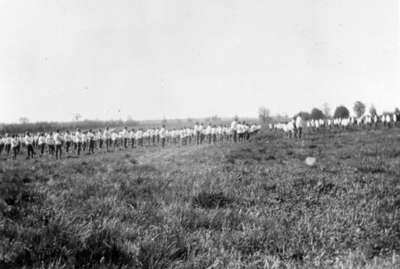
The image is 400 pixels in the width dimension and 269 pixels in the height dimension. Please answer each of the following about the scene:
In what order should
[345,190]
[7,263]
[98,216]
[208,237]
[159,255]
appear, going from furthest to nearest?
[345,190]
[98,216]
[208,237]
[159,255]
[7,263]

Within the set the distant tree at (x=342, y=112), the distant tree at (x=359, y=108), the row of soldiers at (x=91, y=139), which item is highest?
the distant tree at (x=359, y=108)

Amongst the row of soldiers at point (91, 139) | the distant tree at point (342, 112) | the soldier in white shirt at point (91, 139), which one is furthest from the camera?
the distant tree at point (342, 112)

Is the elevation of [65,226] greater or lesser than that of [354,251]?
greater

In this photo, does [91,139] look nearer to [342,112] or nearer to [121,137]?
[121,137]

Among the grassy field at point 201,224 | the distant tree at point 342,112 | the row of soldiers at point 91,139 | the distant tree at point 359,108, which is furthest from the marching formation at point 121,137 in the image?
the distant tree at point 359,108

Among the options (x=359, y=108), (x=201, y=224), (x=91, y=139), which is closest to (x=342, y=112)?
A: (x=359, y=108)

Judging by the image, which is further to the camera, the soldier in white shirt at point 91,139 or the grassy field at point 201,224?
the soldier in white shirt at point 91,139

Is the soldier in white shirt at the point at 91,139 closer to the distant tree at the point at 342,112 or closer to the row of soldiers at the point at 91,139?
the row of soldiers at the point at 91,139

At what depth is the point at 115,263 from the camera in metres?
3.25

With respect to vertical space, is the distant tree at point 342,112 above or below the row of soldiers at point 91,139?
above

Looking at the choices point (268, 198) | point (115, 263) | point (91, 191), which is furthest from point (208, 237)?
point (91, 191)

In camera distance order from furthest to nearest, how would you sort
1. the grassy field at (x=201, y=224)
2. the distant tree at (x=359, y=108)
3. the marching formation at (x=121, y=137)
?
1. the distant tree at (x=359, y=108)
2. the marching formation at (x=121, y=137)
3. the grassy field at (x=201, y=224)

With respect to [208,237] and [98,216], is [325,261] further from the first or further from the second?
[98,216]

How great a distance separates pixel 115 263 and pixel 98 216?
1447mm
